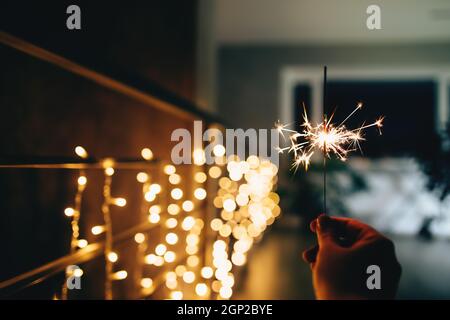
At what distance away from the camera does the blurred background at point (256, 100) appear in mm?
1573

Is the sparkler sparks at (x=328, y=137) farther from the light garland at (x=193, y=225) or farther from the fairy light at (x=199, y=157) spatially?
the fairy light at (x=199, y=157)

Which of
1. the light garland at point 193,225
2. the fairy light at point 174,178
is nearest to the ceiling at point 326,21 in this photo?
the light garland at point 193,225

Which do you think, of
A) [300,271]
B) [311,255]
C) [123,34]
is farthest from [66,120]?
[300,271]

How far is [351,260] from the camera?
88 cm

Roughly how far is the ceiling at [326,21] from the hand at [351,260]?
349cm

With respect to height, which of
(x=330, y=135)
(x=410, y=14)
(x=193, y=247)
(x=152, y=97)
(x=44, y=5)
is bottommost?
(x=193, y=247)

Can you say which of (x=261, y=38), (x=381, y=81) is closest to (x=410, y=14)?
(x=381, y=81)

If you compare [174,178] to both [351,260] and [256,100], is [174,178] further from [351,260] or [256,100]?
[256,100]

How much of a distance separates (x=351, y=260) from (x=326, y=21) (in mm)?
4241

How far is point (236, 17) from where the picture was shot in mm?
4520

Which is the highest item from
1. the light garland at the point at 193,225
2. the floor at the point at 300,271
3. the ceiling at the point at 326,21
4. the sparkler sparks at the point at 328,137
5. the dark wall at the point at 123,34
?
the ceiling at the point at 326,21

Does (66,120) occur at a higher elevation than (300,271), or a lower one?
higher
